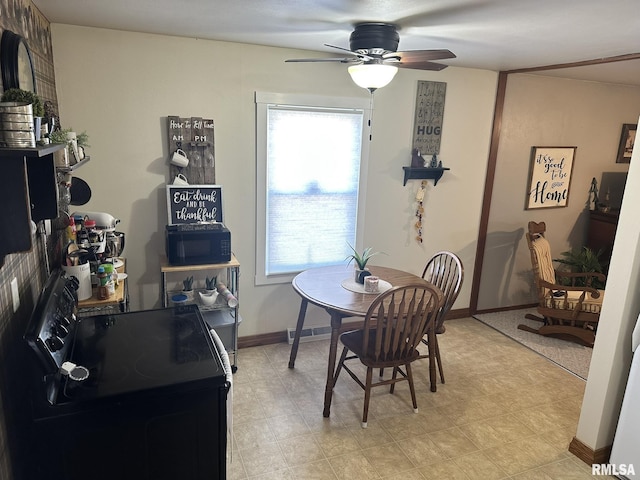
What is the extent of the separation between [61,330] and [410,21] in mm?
2100

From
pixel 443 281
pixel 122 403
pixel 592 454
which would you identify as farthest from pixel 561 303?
pixel 122 403

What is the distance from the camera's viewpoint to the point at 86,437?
146cm

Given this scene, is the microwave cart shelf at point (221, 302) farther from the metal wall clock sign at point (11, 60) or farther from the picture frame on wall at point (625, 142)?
the picture frame on wall at point (625, 142)

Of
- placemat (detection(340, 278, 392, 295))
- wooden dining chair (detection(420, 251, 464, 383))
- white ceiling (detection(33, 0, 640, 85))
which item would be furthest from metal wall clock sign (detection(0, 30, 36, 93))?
wooden dining chair (detection(420, 251, 464, 383))

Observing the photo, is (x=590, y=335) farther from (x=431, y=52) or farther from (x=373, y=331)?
(x=431, y=52)

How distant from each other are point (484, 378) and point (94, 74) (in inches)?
133

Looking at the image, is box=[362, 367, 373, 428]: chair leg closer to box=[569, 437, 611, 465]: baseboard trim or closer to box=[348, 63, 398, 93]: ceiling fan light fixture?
box=[569, 437, 611, 465]: baseboard trim

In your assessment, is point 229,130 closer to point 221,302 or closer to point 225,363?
point 221,302

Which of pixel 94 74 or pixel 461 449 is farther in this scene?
pixel 94 74

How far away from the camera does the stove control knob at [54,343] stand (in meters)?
1.45

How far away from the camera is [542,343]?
398cm

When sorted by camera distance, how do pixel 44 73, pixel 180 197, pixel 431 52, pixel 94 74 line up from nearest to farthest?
1. pixel 431 52
2. pixel 44 73
3. pixel 94 74
4. pixel 180 197

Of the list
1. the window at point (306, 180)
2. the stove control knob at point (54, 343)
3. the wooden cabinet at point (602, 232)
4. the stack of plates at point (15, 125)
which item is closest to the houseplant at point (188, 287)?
the window at point (306, 180)

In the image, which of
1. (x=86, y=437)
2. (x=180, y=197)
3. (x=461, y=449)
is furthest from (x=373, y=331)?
(x=86, y=437)
